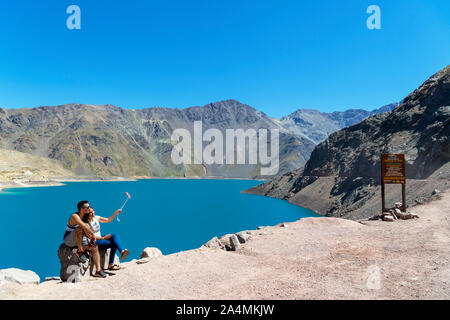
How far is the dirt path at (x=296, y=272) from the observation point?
26.2 feet

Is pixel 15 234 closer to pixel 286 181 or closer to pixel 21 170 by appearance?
pixel 286 181

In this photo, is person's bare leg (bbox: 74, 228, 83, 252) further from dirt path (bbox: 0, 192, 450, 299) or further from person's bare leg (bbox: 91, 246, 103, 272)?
dirt path (bbox: 0, 192, 450, 299)

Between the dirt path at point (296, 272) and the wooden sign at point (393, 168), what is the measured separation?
21.8 ft

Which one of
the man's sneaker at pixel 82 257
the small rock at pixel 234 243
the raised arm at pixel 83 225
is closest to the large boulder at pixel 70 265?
the man's sneaker at pixel 82 257

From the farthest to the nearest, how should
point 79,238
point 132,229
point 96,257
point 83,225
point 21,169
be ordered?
point 21,169 < point 132,229 < point 96,257 < point 79,238 < point 83,225

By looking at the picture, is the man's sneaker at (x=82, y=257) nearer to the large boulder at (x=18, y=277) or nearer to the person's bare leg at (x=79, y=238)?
the person's bare leg at (x=79, y=238)

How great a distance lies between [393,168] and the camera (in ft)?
71.5

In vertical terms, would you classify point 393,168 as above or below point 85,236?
above

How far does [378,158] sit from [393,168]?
4073cm

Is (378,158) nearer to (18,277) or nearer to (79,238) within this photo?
(79,238)

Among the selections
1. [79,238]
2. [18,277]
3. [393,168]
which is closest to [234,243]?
[79,238]

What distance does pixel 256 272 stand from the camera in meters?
10.2

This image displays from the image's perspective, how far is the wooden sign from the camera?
21672mm

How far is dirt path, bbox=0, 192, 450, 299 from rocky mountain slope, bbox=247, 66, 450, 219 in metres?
17.4
